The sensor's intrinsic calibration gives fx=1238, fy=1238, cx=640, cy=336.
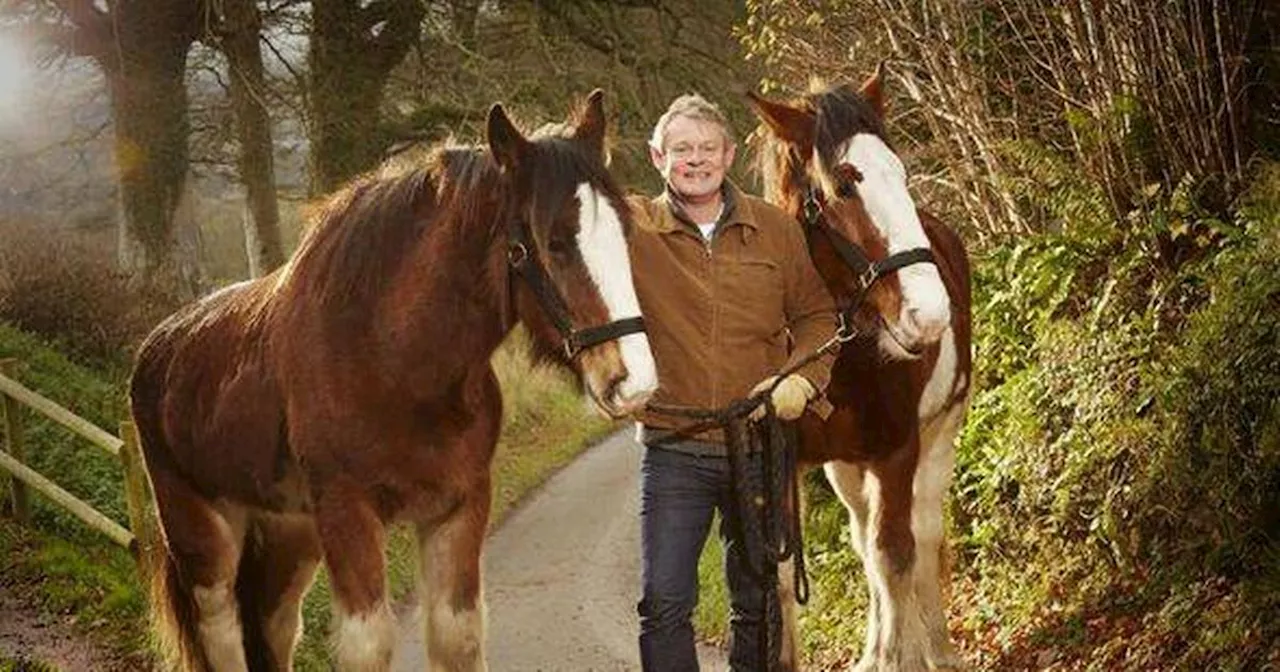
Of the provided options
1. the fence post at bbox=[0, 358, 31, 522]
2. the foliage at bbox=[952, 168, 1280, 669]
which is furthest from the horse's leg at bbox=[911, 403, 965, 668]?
the fence post at bbox=[0, 358, 31, 522]

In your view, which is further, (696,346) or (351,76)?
(351,76)

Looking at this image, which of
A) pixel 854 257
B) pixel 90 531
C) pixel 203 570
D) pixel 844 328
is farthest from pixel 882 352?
pixel 90 531

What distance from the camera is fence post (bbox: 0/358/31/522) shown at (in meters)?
8.59

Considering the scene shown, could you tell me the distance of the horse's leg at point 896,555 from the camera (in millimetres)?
4805

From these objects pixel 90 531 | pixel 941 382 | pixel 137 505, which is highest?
pixel 941 382

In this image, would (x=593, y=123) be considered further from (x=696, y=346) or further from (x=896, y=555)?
(x=896, y=555)

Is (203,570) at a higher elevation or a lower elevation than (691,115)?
lower

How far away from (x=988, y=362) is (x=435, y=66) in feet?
28.3

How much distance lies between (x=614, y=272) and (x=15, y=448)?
6921 mm

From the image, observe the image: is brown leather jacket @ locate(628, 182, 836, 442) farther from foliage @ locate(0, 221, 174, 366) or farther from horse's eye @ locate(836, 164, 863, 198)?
foliage @ locate(0, 221, 174, 366)

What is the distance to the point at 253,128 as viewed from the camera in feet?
43.0

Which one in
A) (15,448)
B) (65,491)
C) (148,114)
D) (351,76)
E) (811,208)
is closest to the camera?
(811,208)

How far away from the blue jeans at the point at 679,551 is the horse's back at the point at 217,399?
145cm

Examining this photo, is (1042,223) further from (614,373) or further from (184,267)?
(184,267)
